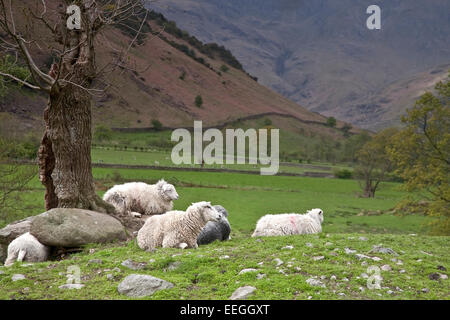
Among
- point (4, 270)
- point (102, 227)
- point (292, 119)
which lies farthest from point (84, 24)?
point (292, 119)

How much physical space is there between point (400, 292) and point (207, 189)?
33.9 meters

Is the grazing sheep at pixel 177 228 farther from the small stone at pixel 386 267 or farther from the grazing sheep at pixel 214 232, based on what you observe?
the small stone at pixel 386 267

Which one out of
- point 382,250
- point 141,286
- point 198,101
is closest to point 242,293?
point 141,286

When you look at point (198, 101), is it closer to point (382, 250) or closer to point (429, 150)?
point (429, 150)

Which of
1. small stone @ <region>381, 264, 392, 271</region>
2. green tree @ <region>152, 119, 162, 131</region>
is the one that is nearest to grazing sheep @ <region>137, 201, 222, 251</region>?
small stone @ <region>381, 264, 392, 271</region>

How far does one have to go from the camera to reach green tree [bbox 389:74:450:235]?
71.3 ft

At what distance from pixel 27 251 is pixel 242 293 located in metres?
6.92

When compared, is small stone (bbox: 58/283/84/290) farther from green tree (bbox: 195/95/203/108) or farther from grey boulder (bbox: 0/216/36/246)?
green tree (bbox: 195/95/203/108)

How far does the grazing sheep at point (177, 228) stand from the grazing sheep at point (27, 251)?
2.62 m

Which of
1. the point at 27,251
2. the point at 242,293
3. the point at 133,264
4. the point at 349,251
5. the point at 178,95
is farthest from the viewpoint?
Answer: the point at 178,95

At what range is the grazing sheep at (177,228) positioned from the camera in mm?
10383

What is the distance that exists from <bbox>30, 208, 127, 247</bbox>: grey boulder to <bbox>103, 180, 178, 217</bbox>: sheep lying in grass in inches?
158

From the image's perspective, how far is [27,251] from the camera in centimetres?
992
